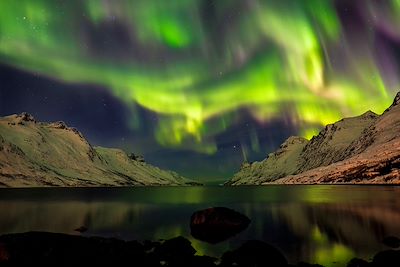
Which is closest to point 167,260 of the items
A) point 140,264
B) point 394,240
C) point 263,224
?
point 140,264

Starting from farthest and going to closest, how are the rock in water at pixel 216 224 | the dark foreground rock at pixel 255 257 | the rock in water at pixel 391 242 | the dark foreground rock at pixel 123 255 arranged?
the rock in water at pixel 216 224
the rock in water at pixel 391 242
the dark foreground rock at pixel 255 257
the dark foreground rock at pixel 123 255

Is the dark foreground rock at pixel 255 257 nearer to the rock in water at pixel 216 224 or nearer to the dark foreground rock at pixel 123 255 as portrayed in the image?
the dark foreground rock at pixel 123 255

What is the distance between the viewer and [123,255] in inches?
1305

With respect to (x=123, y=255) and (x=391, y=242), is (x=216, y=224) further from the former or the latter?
(x=391, y=242)

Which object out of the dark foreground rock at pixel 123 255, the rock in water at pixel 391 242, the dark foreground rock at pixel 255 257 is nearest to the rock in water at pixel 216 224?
the dark foreground rock at pixel 123 255

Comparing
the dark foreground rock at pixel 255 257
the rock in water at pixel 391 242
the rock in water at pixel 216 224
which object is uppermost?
the rock in water at pixel 216 224

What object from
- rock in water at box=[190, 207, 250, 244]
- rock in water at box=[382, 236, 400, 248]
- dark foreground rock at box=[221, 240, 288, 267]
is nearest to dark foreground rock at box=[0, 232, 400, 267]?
dark foreground rock at box=[221, 240, 288, 267]

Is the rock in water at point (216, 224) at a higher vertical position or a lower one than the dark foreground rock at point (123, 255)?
higher

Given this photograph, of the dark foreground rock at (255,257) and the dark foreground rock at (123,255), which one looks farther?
the dark foreground rock at (255,257)

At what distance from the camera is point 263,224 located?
6219cm

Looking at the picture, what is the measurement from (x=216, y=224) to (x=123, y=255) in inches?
741

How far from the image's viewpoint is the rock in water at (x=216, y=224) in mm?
47344

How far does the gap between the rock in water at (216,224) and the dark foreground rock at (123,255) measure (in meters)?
9.18

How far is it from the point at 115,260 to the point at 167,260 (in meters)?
4.68
